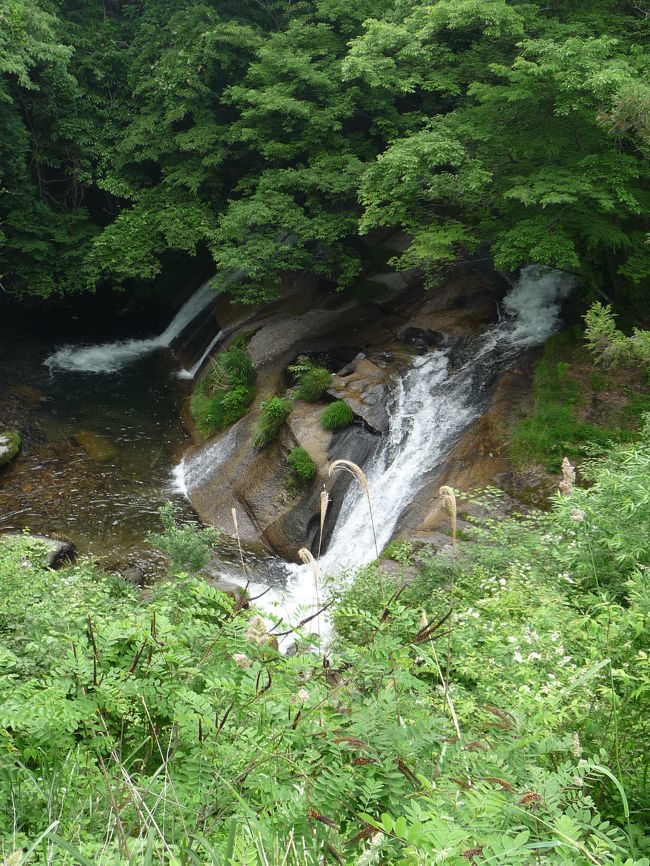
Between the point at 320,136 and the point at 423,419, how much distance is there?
7358 millimetres

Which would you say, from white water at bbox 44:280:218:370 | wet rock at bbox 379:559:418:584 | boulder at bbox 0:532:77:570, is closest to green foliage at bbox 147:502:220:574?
boulder at bbox 0:532:77:570

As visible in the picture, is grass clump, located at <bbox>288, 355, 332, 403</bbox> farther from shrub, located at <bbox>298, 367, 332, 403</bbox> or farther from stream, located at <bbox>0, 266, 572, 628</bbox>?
stream, located at <bbox>0, 266, 572, 628</bbox>

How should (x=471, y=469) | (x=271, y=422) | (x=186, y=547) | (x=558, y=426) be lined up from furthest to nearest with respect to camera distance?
(x=271, y=422) < (x=471, y=469) < (x=558, y=426) < (x=186, y=547)

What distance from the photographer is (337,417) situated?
12.2m

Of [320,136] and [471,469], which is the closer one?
[471,469]

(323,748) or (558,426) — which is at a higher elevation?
(323,748)

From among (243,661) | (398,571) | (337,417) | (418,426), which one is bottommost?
(398,571)

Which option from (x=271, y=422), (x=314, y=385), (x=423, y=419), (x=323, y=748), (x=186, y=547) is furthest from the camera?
(x=314, y=385)

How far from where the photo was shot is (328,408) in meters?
12.4

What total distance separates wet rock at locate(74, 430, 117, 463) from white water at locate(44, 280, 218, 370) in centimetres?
360

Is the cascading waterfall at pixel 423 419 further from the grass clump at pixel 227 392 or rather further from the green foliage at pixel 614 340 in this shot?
the grass clump at pixel 227 392

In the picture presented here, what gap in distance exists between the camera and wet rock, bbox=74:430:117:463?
13.7 metres

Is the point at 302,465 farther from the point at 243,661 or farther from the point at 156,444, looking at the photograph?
the point at 243,661

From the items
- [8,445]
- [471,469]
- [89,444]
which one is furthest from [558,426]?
[8,445]
